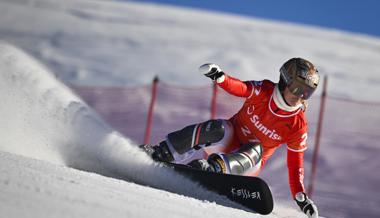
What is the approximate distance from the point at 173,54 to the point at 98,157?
52.5ft

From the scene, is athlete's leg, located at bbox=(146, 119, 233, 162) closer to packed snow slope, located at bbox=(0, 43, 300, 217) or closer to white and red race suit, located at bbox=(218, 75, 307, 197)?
white and red race suit, located at bbox=(218, 75, 307, 197)

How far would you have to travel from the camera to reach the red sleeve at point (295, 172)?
197 inches

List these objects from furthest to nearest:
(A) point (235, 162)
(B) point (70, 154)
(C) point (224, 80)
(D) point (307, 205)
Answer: (B) point (70, 154) → (C) point (224, 80) → (A) point (235, 162) → (D) point (307, 205)

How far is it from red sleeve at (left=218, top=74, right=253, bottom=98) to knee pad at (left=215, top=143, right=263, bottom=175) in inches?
16.8

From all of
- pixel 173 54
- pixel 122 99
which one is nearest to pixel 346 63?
pixel 173 54

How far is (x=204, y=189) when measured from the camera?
15.3 feet

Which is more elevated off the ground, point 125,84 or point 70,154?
point 125,84

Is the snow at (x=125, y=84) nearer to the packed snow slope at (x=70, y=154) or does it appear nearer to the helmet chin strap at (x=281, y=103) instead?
the packed snow slope at (x=70, y=154)

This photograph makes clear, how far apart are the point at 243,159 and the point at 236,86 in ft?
1.86

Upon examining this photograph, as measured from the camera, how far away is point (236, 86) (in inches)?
201

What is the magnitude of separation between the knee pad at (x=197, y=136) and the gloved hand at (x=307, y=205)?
0.82 metres

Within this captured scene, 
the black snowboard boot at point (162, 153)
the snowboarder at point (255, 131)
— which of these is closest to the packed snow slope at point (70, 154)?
the black snowboard boot at point (162, 153)

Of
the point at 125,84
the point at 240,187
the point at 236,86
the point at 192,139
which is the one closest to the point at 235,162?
the point at 240,187

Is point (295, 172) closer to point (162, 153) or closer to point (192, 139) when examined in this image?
point (192, 139)
